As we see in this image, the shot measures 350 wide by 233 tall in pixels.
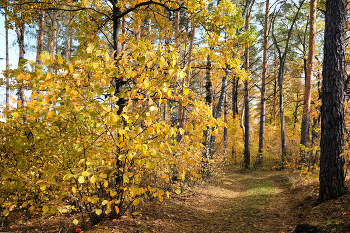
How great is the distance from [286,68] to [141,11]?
51.9ft

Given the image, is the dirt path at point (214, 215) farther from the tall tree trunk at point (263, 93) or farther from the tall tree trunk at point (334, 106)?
the tall tree trunk at point (263, 93)

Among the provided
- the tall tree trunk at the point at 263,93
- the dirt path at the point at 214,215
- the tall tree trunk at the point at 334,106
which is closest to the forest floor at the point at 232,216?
the dirt path at the point at 214,215

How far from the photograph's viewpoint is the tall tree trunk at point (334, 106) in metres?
3.87

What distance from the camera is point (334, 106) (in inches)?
153

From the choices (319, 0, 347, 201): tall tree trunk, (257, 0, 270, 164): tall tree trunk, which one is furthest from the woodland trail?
(257, 0, 270, 164): tall tree trunk

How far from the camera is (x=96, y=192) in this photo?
3.47 metres

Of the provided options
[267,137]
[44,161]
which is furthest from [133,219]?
[267,137]

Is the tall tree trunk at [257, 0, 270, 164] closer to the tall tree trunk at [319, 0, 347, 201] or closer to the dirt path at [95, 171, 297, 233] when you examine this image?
the dirt path at [95, 171, 297, 233]

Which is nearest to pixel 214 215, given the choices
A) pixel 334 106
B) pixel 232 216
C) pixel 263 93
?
pixel 232 216

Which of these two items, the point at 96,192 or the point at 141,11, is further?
the point at 141,11

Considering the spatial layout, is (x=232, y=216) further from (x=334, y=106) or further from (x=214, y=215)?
(x=334, y=106)

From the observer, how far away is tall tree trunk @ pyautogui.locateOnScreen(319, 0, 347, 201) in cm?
387

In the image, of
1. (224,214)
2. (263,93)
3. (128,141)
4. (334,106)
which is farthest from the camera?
(263,93)

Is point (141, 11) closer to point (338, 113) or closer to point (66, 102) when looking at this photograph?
point (66, 102)
